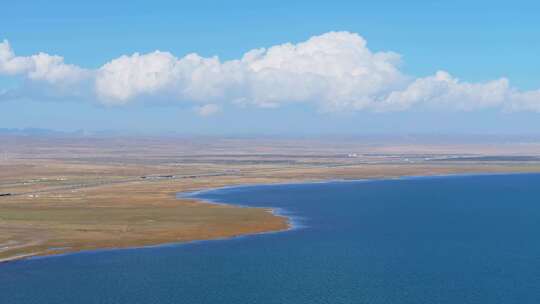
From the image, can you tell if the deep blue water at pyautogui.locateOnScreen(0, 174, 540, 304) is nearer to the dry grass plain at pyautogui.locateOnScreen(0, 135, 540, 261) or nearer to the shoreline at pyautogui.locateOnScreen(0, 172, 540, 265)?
the shoreline at pyautogui.locateOnScreen(0, 172, 540, 265)

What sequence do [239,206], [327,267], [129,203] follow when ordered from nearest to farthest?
[327,267] < [239,206] < [129,203]

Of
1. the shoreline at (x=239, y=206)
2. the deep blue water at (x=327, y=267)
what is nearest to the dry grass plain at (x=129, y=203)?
the shoreline at (x=239, y=206)

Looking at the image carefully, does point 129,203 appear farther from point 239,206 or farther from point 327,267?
point 327,267

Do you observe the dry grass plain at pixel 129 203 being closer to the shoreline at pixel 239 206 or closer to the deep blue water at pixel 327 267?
the shoreline at pixel 239 206

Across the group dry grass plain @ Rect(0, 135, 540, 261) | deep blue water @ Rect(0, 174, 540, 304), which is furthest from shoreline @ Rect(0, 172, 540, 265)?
deep blue water @ Rect(0, 174, 540, 304)

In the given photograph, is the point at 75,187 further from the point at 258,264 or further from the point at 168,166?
the point at 258,264

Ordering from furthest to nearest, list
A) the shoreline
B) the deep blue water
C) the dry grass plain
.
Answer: the dry grass plain → the shoreline → the deep blue water

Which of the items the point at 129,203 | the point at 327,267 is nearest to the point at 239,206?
the point at 129,203

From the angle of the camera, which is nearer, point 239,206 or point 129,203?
point 239,206
